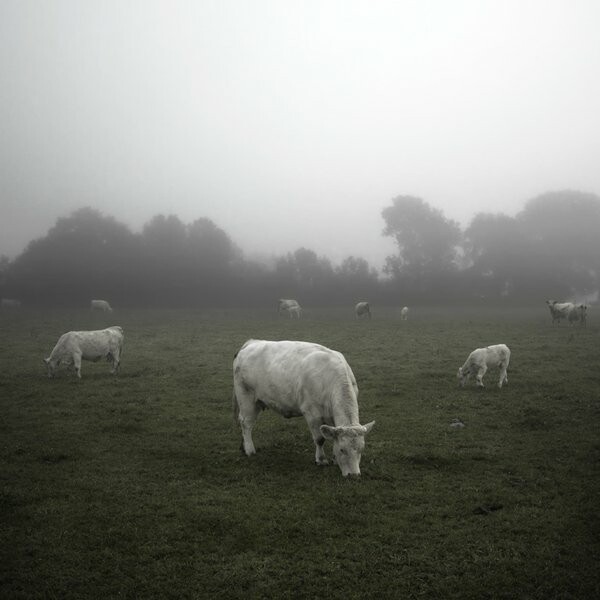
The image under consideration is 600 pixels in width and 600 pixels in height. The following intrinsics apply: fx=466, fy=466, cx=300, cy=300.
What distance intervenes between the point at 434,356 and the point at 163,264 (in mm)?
65480

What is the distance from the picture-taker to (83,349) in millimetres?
19953

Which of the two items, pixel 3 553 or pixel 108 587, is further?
pixel 3 553

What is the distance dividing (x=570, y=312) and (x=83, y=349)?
37144 mm

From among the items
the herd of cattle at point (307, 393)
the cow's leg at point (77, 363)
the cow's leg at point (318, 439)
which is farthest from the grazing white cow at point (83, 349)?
the cow's leg at point (318, 439)

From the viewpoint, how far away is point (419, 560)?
6.78 metres

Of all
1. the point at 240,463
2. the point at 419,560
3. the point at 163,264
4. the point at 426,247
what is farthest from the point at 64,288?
the point at 419,560

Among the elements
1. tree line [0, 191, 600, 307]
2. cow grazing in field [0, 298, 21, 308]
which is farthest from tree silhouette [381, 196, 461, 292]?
cow grazing in field [0, 298, 21, 308]

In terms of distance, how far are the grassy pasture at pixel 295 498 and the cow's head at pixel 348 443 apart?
31cm

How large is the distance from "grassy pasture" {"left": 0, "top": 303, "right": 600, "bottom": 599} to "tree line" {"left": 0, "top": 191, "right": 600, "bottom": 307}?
61934mm

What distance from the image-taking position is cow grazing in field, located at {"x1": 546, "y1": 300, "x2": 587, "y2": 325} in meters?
38.2

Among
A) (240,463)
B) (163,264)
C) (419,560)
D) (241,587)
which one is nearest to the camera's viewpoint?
(241,587)

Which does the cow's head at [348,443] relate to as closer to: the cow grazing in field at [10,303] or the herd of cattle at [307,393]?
the herd of cattle at [307,393]

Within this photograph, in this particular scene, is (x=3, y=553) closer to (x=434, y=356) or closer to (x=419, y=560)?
(x=419, y=560)

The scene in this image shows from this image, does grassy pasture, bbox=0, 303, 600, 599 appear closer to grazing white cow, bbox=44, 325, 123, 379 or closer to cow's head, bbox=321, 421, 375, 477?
cow's head, bbox=321, 421, 375, 477
